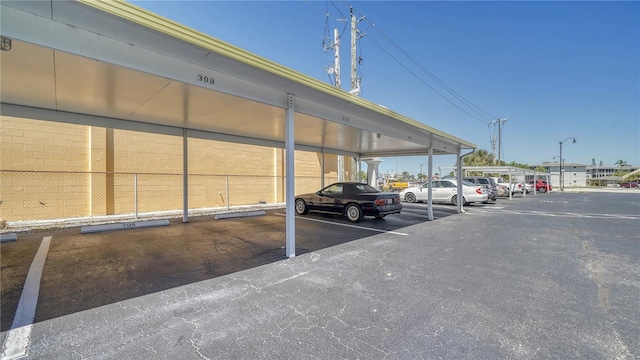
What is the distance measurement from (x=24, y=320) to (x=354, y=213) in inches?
300

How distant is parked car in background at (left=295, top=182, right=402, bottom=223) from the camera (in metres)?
8.96

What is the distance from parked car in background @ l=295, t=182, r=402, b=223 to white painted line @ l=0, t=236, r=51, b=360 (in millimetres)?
7246

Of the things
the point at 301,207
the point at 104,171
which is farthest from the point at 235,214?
the point at 104,171

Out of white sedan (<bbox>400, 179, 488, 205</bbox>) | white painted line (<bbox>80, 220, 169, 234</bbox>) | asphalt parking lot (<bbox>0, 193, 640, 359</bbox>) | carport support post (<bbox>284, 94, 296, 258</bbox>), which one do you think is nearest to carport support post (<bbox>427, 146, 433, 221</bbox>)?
asphalt parking lot (<bbox>0, 193, 640, 359</bbox>)

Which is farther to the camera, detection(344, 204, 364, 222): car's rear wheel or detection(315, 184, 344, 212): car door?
detection(315, 184, 344, 212): car door

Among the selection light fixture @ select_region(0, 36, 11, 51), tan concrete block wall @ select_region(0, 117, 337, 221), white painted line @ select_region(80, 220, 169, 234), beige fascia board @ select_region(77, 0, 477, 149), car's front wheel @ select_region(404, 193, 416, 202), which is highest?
beige fascia board @ select_region(77, 0, 477, 149)

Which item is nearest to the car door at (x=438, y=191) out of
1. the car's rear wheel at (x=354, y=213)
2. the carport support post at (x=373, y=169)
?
the carport support post at (x=373, y=169)

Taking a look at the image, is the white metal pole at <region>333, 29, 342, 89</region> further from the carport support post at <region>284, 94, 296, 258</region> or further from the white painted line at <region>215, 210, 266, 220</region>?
the carport support post at <region>284, 94, 296, 258</region>

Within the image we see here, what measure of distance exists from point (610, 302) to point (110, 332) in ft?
18.1

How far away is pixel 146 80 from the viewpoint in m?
4.43

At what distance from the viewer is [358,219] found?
916 cm

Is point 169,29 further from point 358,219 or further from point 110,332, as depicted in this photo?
point 358,219

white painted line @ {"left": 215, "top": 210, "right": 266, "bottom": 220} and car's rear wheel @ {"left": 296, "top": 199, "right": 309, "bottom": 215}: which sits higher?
car's rear wheel @ {"left": 296, "top": 199, "right": 309, "bottom": 215}

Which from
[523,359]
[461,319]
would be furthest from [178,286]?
[523,359]
